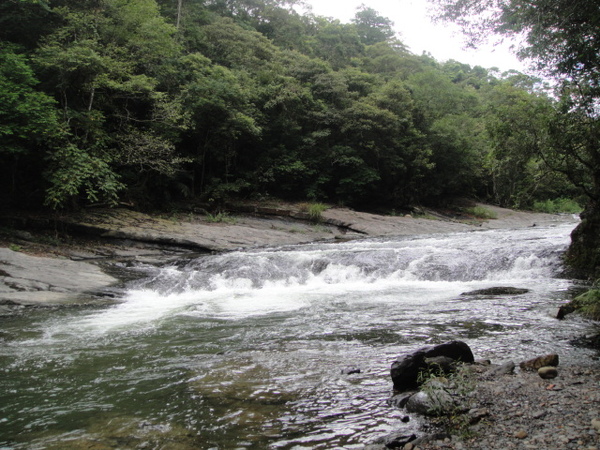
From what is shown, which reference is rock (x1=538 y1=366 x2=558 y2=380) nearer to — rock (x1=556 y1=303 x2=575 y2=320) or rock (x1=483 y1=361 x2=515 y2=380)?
rock (x1=483 y1=361 x2=515 y2=380)

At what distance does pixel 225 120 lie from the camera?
2295 cm

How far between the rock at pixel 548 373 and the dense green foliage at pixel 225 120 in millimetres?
7225

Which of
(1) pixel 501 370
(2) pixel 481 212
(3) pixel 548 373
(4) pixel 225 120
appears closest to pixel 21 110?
(4) pixel 225 120

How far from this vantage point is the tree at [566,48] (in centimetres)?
739

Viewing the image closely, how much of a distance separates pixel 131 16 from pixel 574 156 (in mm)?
20792

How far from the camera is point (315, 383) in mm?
4512

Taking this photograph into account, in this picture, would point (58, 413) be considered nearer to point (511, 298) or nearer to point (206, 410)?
point (206, 410)

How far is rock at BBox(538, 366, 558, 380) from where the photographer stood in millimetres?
4047

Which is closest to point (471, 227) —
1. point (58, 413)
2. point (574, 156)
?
point (574, 156)

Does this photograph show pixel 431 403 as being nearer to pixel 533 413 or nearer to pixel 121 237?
pixel 533 413

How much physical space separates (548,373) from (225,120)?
21568 mm

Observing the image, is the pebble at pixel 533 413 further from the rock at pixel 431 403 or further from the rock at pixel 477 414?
the rock at pixel 431 403

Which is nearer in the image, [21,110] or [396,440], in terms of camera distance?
[396,440]

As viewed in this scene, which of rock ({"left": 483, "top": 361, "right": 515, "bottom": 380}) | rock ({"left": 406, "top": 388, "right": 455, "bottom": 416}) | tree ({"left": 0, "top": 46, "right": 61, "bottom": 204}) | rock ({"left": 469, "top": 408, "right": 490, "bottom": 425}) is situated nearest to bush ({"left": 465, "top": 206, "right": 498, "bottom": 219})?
tree ({"left": 0, "top": 46, "right": 61, "bottom": 204})
